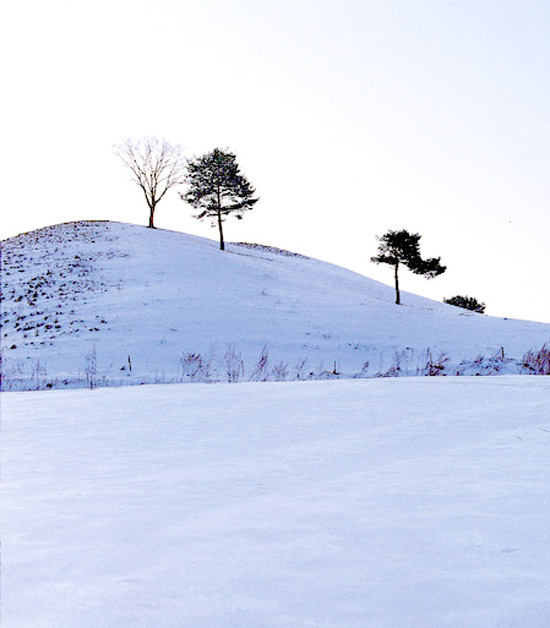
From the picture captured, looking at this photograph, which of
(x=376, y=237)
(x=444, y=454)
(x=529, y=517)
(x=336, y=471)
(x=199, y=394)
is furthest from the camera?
(x=376, y=237)

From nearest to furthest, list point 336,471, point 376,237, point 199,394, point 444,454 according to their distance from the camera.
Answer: point 336,471
point 444,454
point 199,394
point 376,237

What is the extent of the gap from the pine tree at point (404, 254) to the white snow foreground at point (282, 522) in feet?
106

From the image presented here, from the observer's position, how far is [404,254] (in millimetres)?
36219

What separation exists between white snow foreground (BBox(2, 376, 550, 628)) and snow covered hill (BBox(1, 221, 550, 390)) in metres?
6.77

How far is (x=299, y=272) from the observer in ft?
123

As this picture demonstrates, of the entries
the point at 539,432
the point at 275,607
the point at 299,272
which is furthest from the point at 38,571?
the point at 299,272

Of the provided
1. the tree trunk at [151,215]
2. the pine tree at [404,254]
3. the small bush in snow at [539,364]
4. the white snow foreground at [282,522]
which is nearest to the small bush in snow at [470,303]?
the pine tree at [404,254]

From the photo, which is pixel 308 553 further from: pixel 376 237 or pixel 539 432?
pixel 376 237

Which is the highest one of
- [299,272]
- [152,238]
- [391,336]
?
[152,238]

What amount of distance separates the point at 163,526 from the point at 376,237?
3585 cm

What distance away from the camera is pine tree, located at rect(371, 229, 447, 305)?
36188 mm

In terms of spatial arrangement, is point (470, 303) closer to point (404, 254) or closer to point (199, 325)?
point (404, 254)

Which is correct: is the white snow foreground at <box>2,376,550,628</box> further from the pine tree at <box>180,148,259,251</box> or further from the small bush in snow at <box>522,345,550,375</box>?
the pine tree at <box>180,148,259,251</box>

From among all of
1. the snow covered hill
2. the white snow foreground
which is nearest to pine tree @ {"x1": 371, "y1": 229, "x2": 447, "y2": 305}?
the snow covered hill
